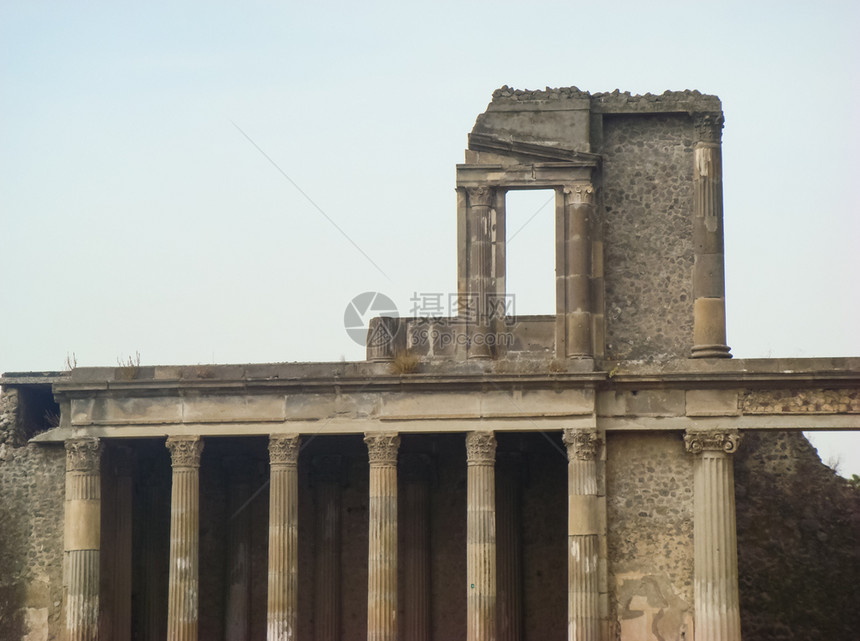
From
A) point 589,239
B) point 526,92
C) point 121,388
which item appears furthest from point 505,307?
point 121,388

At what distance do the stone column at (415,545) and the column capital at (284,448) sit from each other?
3.92 meters

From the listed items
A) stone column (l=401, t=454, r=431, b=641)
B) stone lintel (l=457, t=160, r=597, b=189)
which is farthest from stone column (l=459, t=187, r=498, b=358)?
stone column (l=401, t=454, r=431, b=641)

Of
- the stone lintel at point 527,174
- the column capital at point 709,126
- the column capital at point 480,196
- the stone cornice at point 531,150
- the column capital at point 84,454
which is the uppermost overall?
the column capital at point 709,126

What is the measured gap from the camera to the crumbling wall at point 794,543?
37.7 metres

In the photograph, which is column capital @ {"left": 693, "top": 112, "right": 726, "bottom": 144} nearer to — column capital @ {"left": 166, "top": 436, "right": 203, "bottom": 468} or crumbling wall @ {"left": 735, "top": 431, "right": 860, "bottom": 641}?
crumbling wall @ {"left": 735, "top": 431, "right": 860, "bottom": 641}

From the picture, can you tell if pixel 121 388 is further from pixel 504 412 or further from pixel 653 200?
pixel 653 200

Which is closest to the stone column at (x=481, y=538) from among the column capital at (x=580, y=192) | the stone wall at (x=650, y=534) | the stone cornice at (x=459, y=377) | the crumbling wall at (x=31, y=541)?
the stone cornice at (x=459, y=377)

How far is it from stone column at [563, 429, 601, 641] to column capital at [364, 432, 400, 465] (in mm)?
3376

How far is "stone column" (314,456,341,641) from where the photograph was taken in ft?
128

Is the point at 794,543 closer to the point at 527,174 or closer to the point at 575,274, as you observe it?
the point at 575,274

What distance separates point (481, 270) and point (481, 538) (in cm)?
536

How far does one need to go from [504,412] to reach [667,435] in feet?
10.7

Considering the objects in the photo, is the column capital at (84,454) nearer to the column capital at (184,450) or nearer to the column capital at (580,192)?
the column capital at (184,450)

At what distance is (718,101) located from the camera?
1411 inches
